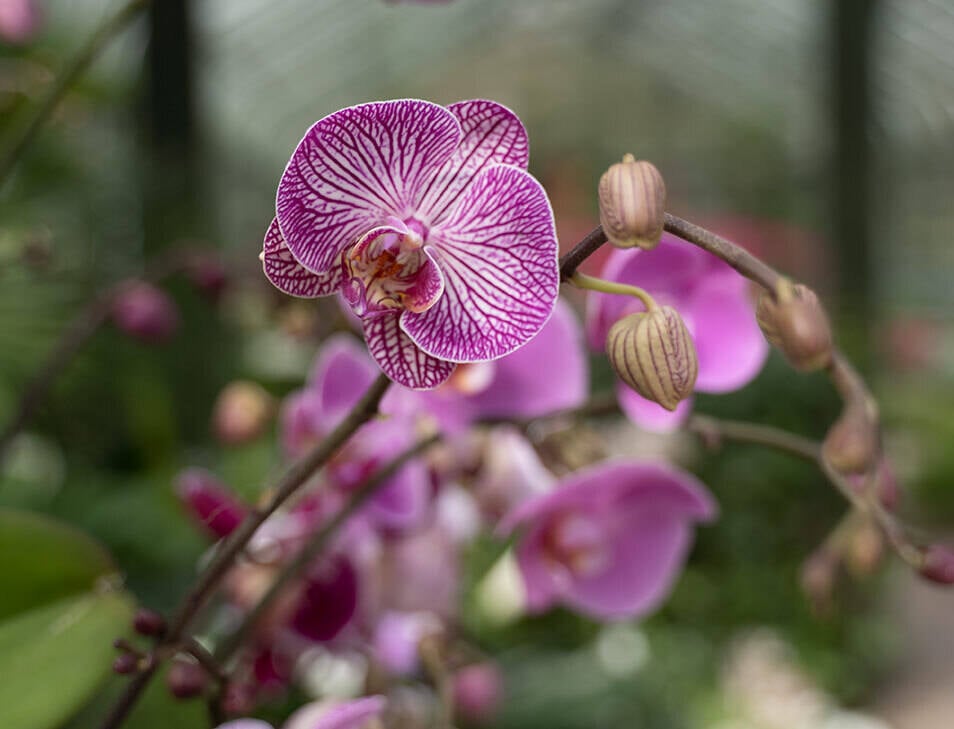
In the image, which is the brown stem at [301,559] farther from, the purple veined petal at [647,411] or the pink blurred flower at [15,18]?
the pink blurred flower at [15,18]

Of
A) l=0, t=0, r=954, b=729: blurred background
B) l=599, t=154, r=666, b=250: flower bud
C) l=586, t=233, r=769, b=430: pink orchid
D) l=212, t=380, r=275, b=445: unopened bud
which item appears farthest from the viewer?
l=0, t=0, r=954, b=729: blurred background

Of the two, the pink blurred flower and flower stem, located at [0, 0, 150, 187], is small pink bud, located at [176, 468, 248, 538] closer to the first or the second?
flower stem, located at [0, 0, 150, 187]

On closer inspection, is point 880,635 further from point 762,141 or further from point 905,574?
point 762,141

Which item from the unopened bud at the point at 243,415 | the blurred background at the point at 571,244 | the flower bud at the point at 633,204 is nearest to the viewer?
the flower bud at the point at 633,204

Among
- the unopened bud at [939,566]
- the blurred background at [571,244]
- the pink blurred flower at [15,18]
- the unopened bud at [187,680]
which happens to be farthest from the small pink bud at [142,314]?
the unopened bud at [939,566]

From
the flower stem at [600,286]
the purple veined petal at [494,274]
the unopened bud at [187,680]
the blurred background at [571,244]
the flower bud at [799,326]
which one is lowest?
the blurred background at [571,244]

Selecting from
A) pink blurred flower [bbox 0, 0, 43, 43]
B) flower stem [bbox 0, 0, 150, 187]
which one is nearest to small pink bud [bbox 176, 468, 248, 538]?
flower stem [bbox 0, 0, 150, 187]

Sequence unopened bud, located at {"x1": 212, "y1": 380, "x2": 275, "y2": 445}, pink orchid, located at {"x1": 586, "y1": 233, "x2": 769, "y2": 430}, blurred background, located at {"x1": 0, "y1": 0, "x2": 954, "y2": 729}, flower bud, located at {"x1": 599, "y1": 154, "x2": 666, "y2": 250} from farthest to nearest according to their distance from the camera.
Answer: blurred background, located at {"x1": 0, "y1": 0, "x2": 954, "y2": 729} → unopened bud, located at {"x1": 212, "y1": 380, "x2": 275, "y2": 445} → pink orchid, located at {"x1": 586, "y1": 233, "x2": 769, "y2": 430} → flower bud, located at {"x1": 599, "y1": 154, "x2": 666, "y2": 250}
